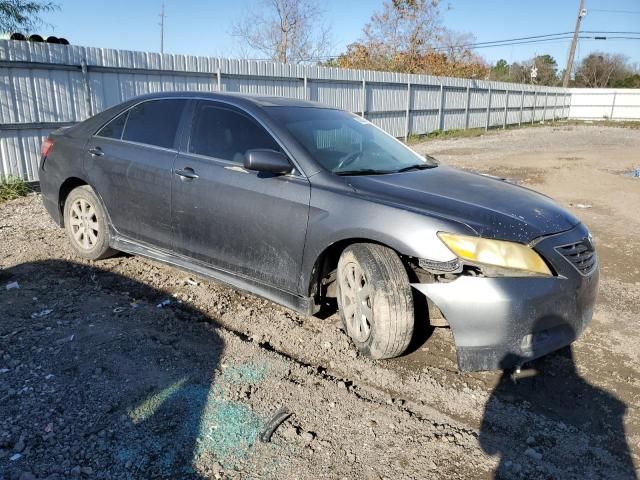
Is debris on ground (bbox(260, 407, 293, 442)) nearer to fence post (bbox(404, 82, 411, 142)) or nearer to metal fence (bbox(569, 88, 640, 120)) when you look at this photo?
fence post (bbox(404, 82, 411, 142))

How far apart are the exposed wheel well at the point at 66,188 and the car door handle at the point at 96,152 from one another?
34 cm

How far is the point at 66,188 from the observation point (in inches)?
204

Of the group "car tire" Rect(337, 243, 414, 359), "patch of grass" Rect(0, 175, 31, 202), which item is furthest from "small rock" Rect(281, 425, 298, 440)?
"patch of grass" Rect(0, 175, 31, 202)

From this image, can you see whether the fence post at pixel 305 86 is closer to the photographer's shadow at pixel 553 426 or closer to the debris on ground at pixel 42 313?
the debris on ground at pixel 42 313

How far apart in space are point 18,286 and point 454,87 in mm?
23036

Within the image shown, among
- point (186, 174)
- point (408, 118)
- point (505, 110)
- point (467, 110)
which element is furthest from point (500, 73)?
point (186, 174)

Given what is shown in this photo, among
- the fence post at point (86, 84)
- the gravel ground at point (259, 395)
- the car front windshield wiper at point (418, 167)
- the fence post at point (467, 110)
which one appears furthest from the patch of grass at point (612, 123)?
the gravel ground at point (259, 395)

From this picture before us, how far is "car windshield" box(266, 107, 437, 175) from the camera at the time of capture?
373 centimetres

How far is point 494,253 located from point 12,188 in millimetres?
8232

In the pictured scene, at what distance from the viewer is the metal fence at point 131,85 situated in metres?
8.80

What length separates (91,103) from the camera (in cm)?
987

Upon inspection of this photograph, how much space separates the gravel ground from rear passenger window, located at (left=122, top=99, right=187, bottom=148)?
1276 millimetres

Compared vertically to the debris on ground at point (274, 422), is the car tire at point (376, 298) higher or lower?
higher

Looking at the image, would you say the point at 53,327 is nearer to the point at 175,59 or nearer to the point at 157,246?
the point at 157,246
